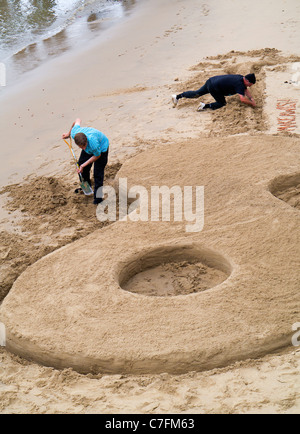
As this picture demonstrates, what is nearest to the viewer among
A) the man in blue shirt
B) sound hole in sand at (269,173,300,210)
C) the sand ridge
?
the sand ridge

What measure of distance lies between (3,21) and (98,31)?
16.3ft

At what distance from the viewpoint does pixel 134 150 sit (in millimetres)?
7438

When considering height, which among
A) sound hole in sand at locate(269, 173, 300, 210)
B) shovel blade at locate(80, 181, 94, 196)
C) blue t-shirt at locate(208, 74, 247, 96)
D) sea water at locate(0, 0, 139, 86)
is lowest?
sound hole in sand at locate(269, 173, 300, 210)

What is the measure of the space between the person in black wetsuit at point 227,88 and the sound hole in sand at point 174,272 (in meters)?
4.05

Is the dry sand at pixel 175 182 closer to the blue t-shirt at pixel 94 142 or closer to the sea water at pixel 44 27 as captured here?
the blue t-shirt at pixel 94 142

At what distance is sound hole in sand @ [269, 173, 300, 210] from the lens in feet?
18.5

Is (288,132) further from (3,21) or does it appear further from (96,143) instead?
(3,21)

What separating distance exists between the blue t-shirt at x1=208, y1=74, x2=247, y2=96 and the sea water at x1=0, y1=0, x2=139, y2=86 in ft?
18.1

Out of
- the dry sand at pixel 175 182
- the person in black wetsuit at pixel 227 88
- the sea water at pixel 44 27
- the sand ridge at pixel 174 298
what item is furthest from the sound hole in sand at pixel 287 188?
the sea water at pixel 44 27

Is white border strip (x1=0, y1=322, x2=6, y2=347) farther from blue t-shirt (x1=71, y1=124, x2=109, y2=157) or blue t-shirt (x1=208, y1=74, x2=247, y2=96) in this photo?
blue t-shirt (x1=208, y1=74, x2=247, y2=96)

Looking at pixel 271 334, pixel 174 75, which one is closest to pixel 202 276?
pixel 271 334

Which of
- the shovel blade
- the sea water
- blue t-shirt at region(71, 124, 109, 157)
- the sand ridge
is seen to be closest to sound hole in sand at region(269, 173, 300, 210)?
the sand ridge

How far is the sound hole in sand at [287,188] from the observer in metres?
5.64

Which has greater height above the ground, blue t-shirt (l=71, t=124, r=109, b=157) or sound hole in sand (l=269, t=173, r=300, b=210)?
blue t-shirt (l=71, t=124, r=109, b=157)
